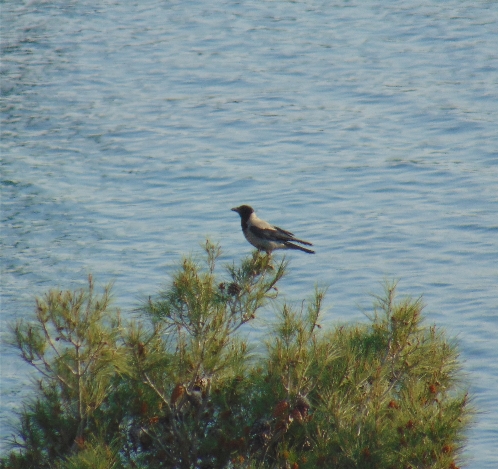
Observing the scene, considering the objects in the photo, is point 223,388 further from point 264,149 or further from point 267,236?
point 264,149

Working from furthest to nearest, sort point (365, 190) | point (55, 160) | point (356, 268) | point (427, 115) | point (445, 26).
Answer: point (445, 26), point (427, 115), point (55, 160), point (365, 190), point (356, 268)

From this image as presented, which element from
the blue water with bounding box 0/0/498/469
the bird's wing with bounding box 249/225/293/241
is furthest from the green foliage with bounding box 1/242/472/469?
the blue water with bounding box 0/0/498/469

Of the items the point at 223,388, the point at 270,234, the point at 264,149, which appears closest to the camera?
the point at 223,388

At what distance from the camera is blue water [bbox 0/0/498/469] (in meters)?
12.4

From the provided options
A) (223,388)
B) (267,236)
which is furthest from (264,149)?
(223,388)

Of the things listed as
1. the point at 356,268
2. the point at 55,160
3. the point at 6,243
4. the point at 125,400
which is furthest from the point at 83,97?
the point at 125,400

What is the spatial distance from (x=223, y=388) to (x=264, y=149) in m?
12.1

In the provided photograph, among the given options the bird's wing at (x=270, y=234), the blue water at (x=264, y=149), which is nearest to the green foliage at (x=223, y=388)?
the bird's wing at (x=270, y=234)

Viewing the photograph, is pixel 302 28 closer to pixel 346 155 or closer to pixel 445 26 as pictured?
pixel 445 26

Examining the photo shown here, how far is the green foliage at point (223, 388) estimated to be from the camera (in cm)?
483

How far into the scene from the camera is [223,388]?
17.2 ft

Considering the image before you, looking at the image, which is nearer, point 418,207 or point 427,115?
point 418,207

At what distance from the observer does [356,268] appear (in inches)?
500

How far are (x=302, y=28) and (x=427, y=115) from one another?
6.30 metres
